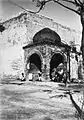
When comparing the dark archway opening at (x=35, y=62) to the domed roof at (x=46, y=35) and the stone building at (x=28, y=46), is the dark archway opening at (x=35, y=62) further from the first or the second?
the domed roof at (x=46, y=35)

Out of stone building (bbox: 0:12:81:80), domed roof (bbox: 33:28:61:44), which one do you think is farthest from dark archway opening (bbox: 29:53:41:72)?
domed roof (bbox: 33:28:61:44)

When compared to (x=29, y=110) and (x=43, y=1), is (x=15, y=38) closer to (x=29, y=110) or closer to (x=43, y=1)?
(x=43, y=1)

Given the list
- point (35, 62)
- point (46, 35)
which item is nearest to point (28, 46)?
point (35, 62)

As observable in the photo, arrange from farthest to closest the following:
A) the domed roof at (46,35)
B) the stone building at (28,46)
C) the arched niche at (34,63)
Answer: the domed roof at (46,35) → the arched niche at (34,63) → the stone building at (28,46)

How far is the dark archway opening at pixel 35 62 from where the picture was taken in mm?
20312

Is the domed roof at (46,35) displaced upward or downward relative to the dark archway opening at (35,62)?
upward

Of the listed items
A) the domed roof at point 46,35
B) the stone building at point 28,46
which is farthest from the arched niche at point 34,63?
the domed roof at point 46,35

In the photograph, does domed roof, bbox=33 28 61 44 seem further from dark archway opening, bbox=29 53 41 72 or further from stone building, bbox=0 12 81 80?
dark archway opening, bbox=29 53 41 72

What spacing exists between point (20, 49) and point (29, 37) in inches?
66.8

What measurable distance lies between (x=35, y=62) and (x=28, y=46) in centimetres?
197

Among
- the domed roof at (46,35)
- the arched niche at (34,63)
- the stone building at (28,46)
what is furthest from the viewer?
the domed roof at (46,35)

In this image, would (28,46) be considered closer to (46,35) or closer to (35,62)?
(35,62)

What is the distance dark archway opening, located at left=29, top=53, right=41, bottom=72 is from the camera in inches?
800

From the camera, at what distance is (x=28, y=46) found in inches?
786
